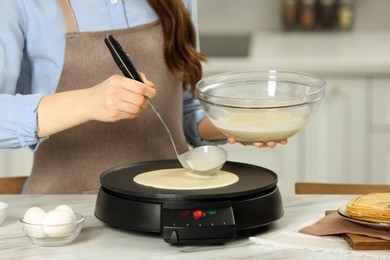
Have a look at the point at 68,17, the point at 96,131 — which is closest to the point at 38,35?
the point at 68,17

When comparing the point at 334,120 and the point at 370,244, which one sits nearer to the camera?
the point at 370,244

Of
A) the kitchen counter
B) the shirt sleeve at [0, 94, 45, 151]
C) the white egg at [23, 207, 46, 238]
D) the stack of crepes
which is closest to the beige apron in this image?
the shirt sleeve at [0, 94, 45, 151]

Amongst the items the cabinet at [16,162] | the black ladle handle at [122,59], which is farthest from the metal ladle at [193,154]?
the cabinet at [16,162]

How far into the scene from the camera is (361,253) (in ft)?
4.54

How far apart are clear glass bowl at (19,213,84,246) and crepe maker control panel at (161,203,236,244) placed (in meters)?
0.15

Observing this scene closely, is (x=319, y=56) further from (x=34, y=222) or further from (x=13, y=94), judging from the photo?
(x=34, y=222)

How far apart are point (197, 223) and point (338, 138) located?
196cm

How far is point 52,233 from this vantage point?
55.6 inches

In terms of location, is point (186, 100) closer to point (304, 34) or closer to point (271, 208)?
point (271, 208)

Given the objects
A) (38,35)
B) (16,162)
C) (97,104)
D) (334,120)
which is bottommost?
(16,162)

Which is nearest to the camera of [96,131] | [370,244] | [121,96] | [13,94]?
[370,244]

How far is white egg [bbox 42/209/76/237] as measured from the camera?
1409 mm

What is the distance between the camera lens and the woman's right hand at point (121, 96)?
1534 millimetres

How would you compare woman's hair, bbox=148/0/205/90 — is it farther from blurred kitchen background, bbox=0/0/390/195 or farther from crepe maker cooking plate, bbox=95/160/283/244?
blurred kitchen background, bbox=0/0/390/195
